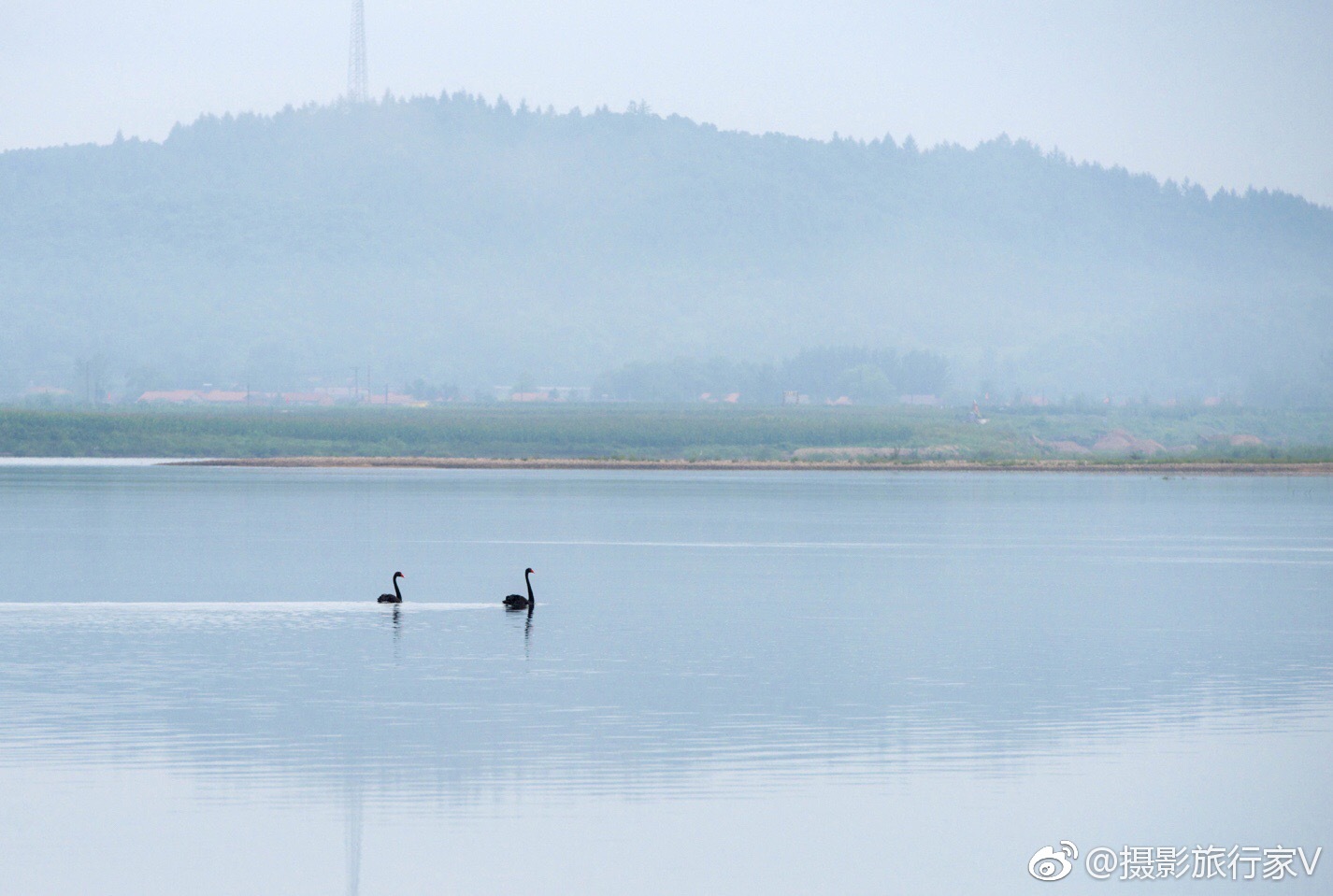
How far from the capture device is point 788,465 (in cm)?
11875

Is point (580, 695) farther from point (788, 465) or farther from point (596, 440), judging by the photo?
point (596, 440)

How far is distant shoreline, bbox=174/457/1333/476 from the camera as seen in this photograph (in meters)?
113

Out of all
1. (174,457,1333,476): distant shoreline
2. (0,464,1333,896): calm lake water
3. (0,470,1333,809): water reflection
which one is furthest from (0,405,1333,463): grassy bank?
(0,464,1333,896): calm lake water

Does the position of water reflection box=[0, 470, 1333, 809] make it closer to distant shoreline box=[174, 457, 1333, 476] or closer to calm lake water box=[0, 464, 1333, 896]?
calm lake water box=[0, 464, 1333, 896]

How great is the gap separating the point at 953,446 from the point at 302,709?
116m

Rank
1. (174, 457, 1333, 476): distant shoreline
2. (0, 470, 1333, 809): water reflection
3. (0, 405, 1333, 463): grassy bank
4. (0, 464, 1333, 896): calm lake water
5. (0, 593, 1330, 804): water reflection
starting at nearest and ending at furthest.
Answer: (0, 464, 1333, 896): calm lake water, (0, 593, 1330, 804): water reflection, (0, 470, 1333, 809): water reflection, (174, 457, 1333, 476): distant shoreline, (0, 405, 1333, 463): grassy bank

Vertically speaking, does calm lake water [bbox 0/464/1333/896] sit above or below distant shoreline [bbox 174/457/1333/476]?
below

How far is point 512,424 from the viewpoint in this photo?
151375 millimetres

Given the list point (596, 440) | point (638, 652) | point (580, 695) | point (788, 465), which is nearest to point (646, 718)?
point (580, 695)

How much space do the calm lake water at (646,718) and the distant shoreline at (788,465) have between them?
71.8m

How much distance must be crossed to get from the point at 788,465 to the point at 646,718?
9959cm

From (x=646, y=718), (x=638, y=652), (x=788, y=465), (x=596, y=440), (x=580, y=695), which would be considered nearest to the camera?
(x=646, y=718)

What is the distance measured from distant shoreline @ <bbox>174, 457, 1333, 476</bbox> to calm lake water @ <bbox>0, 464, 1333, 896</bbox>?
71823 millimetres

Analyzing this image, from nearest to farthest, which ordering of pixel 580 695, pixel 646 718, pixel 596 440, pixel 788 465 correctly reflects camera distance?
pixel 646 718, pixel 580 695, pixel 788 465, pixel 596 440
